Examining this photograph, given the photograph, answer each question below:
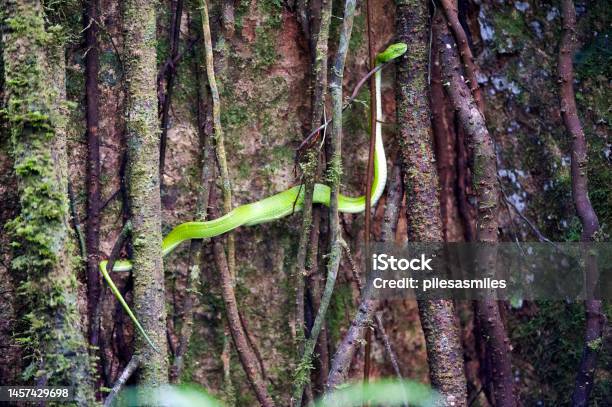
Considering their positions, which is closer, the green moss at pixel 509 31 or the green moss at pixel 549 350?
the green moss at pixel 549 350

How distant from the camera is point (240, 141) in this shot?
2494mm

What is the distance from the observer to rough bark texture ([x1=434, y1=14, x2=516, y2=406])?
240 cm

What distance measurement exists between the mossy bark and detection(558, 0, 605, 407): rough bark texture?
5.39ft

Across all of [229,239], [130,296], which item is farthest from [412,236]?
[130,296]

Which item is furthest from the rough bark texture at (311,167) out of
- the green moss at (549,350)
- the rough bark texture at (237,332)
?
the green moss at (549,350)

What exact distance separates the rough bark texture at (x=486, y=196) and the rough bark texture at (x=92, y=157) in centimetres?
122

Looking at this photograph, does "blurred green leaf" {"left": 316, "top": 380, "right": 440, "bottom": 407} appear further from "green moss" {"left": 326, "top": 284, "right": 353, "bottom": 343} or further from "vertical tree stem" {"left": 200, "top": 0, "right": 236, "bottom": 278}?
"vertical tree stem" {"left": 200, "top": 0, "right": 236, "bottom": 278}

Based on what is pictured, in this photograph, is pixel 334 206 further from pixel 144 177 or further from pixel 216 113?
pixel 144 177

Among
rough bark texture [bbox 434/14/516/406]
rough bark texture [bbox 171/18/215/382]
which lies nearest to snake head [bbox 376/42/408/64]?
rough bark texture [bbox 434/14/516/406]

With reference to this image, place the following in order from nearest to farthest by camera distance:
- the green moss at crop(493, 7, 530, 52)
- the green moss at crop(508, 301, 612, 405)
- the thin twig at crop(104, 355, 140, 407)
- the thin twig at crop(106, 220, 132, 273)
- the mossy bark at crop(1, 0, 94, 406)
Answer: the mossy bark at crop(1, 0, 94, 406)
the thin twig at crop(104, 355, 140, 407)
the thin twig at crop(106, 220, 132, 273)
the green moss at crop(508, 301, 612, 405)
the green moss at crop(493, 7, 530, 52)

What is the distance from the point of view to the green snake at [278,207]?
2307mm

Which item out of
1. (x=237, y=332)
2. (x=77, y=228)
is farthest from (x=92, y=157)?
(x=237, y=332)

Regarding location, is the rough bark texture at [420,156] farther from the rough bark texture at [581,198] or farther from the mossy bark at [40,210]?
the mossy bark at [40,210]
